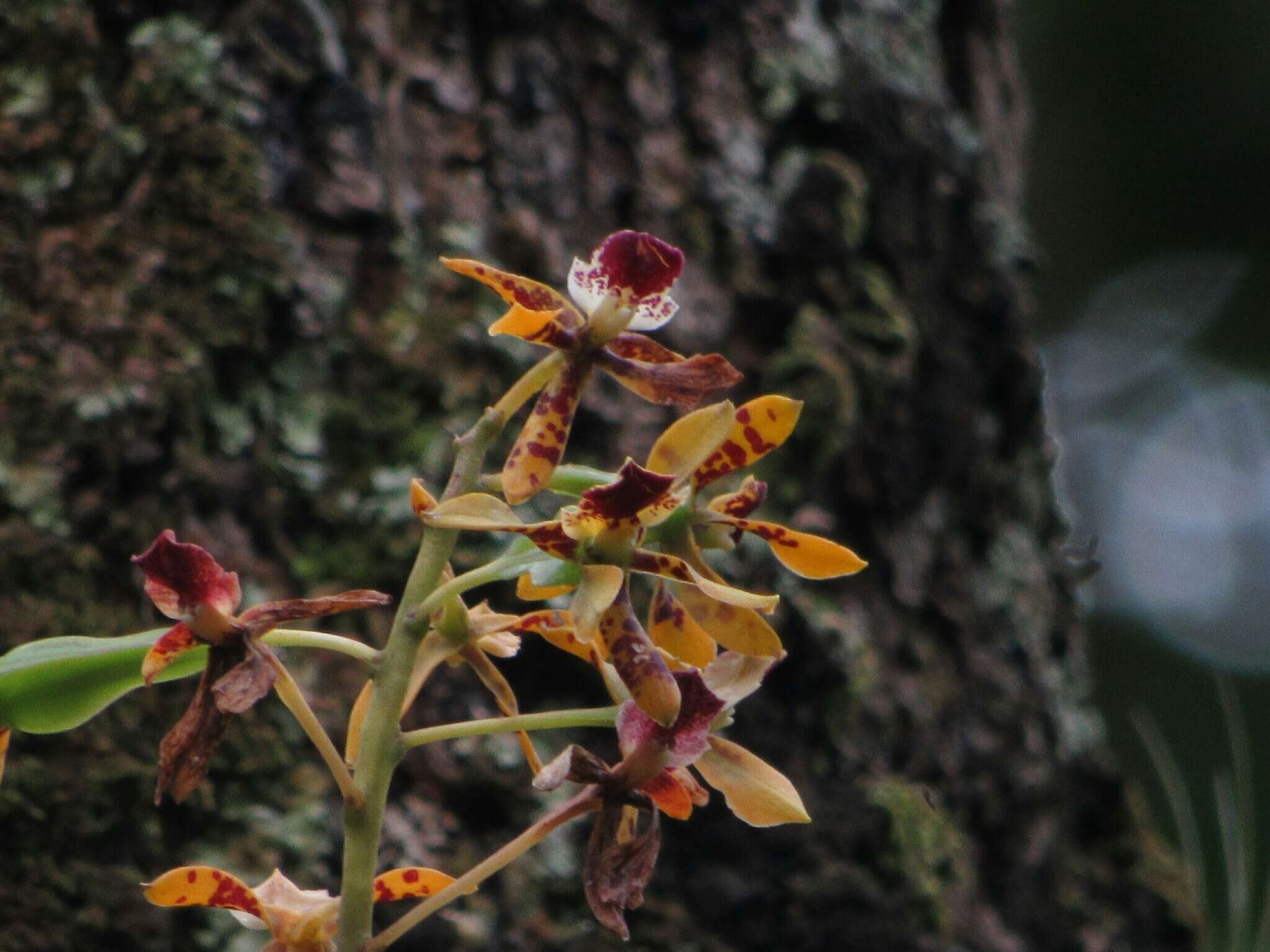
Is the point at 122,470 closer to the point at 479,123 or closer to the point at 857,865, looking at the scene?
the point at 479,123

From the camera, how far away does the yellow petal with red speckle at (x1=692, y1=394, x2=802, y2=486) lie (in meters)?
0.48

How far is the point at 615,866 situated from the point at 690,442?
16 cm

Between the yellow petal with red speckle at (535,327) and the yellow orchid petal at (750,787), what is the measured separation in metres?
0.17

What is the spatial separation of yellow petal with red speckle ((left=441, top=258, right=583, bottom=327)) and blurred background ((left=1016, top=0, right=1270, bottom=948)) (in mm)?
1829

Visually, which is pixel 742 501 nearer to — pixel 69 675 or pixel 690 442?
pixel 690 442

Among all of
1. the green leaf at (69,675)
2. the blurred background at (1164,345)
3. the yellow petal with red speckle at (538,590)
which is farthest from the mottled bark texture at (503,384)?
the blurred background at (1164,345)

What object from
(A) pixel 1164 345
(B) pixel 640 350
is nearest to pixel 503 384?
(B) pixel 640 350

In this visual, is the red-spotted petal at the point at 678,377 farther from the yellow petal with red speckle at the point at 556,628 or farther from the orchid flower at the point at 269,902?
the orchid flower at the point at 269,902

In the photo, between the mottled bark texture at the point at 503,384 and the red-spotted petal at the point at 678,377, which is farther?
the mottled bark texture at the point at 503,384

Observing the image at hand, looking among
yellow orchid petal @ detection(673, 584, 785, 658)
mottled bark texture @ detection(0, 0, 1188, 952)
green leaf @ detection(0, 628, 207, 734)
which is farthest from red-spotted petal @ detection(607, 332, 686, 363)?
mottled bark texture @ detection(0, 0, 1188, 952)

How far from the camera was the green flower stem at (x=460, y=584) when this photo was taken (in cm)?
43

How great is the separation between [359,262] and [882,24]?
0.74 meters

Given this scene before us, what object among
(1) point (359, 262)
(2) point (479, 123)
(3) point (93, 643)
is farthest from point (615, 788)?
(2) point (479, 123)

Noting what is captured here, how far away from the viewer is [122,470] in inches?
36.1
